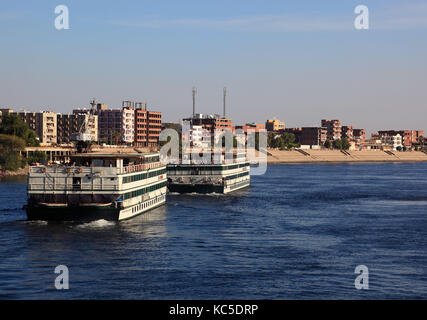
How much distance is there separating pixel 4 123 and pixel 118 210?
404 feet

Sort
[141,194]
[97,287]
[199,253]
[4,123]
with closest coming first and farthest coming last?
[97,287] → [199,253] → [141,194] → [4,123]

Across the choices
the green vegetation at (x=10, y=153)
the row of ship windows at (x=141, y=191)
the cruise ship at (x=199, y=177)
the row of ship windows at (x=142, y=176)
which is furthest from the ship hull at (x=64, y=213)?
the green vegetation at (x=10, y=153)

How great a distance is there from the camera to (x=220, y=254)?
49.4 metres

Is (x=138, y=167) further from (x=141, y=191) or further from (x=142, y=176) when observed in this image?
(x=141, y=191)

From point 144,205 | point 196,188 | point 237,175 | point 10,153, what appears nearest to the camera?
point 144,205

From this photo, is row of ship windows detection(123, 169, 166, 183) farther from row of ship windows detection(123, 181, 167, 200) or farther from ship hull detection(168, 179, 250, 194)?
ship hull detection(168, 179, 250, 194)

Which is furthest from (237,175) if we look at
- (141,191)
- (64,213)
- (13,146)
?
(13,146)

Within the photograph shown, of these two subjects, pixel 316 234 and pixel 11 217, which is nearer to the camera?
pixel 316 234

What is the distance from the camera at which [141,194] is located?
70812 mm
